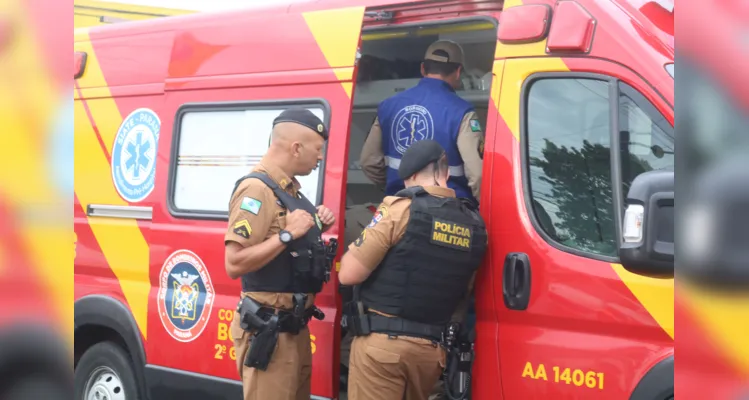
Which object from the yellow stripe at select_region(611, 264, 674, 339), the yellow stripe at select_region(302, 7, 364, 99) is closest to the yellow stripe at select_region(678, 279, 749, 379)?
the yellow stripe at select_region(611, 264, 674, 339)

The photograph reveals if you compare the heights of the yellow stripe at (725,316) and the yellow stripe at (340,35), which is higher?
the yellow stripe at (340,35)

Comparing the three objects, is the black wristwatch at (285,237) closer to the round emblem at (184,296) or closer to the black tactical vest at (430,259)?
the black tactical vest at (430,259)

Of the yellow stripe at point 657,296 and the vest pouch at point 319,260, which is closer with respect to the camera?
the yellow stripe at point 657,296

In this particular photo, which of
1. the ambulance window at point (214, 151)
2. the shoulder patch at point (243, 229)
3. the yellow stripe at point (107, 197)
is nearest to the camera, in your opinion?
the shoulder patch at point (243, 229)

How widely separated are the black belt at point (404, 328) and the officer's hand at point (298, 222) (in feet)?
1.46

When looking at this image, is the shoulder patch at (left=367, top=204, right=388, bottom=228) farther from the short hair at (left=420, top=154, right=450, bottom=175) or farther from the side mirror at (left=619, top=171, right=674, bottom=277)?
the side mirror at (left=619, top=171, right=674, bottom=277)

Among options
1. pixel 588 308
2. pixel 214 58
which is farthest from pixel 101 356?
pixel 588 308

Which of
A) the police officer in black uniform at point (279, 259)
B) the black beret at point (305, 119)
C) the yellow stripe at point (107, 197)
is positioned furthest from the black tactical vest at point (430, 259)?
the yellow stripe at point (107, 197)

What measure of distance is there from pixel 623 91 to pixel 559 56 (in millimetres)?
298

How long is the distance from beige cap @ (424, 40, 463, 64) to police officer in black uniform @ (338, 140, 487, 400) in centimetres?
80

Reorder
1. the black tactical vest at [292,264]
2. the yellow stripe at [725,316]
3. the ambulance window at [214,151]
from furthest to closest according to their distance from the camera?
the ambulance window at [214,151] → the black tactical vest at [292,264] → the yellow stripe at [725,316]

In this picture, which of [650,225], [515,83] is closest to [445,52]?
[515,83]

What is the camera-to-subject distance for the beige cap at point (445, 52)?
3982mm

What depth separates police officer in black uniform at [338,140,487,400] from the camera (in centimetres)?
317
